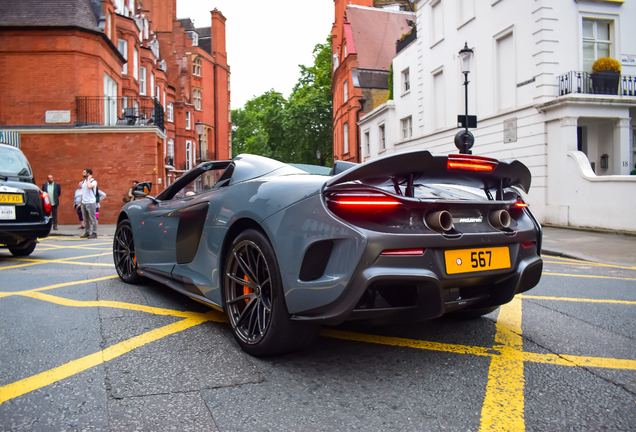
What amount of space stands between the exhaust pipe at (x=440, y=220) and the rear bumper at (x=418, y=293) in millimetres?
254

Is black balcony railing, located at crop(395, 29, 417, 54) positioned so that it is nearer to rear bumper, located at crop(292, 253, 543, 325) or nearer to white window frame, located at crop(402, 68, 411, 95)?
white window frame, located at crop(402, 68, 411, 95)

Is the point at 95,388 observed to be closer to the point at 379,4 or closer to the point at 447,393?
the point at 447,393

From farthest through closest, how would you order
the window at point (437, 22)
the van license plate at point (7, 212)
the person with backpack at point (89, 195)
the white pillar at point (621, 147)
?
the window at point (437, 22) < the white pillar at point (621, 147) < the person with backpack at point (89, 195) < the van license plate at point (7, 212)

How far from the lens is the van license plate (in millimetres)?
7730

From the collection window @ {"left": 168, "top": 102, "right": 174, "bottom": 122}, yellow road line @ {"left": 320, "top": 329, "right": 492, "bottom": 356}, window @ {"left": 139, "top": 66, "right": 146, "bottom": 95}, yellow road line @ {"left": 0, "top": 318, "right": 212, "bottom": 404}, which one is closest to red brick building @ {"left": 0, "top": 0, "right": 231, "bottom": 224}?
window @ {"left": 139, "top": 66, "right": 146, "bottom": 95}

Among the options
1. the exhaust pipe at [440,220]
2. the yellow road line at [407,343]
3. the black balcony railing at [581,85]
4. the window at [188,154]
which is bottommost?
the yellow road line at [407,343]

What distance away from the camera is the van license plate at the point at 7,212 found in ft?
25.4

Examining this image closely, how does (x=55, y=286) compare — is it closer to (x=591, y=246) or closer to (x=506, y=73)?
(x=591, y=246)

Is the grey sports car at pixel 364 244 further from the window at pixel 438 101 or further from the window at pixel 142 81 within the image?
the window at pixel 142 81

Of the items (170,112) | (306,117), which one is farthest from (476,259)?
(170,112)

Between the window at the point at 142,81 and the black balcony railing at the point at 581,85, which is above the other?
the window at the point at 142,81

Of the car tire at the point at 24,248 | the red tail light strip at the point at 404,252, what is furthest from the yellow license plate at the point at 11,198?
the red tail light strip at the point at 404,252

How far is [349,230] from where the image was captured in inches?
97.8

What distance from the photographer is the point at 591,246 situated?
32.8ft
